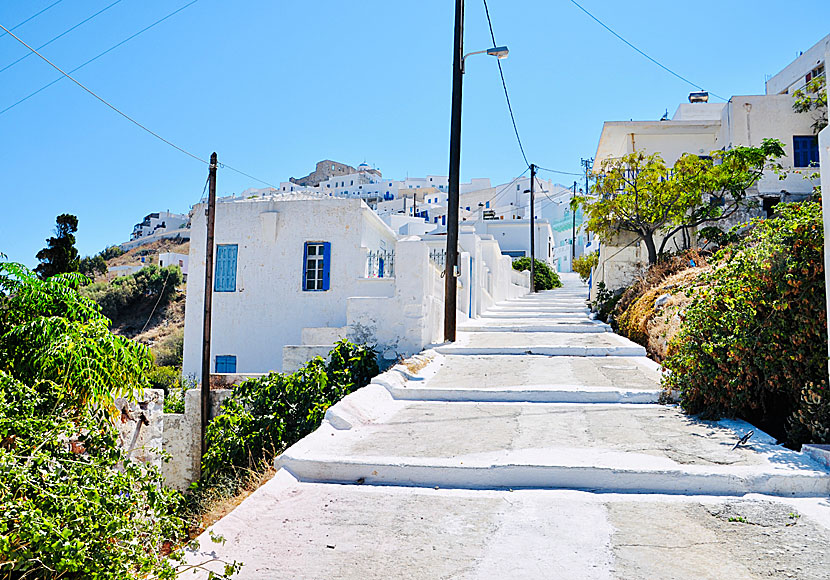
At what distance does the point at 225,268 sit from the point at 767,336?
18.2 meters

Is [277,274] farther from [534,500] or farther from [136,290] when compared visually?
[136,290]

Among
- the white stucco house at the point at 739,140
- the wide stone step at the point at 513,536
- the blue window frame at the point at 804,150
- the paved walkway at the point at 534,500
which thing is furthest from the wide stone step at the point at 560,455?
the blue window frame at the point at 804,150

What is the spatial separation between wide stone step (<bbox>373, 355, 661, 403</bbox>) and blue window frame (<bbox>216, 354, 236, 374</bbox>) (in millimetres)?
11550

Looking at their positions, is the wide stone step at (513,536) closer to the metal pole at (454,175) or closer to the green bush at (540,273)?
the metal pole at (454,175)

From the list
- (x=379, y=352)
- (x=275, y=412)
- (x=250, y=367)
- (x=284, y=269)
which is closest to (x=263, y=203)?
(x=284, y=269)

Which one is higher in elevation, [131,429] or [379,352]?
[379,352]

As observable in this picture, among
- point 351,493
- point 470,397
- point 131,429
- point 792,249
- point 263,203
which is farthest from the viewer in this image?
point 263,203

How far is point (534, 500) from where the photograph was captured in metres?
4.22

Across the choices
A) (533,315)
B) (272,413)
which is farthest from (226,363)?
(272,413)

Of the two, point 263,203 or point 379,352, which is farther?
point 263,203

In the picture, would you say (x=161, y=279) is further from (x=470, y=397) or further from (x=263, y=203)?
(x=470, y=397)

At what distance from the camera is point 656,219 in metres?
17.5

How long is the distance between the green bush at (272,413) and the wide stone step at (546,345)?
10.7ft

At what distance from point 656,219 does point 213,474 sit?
14.1m
